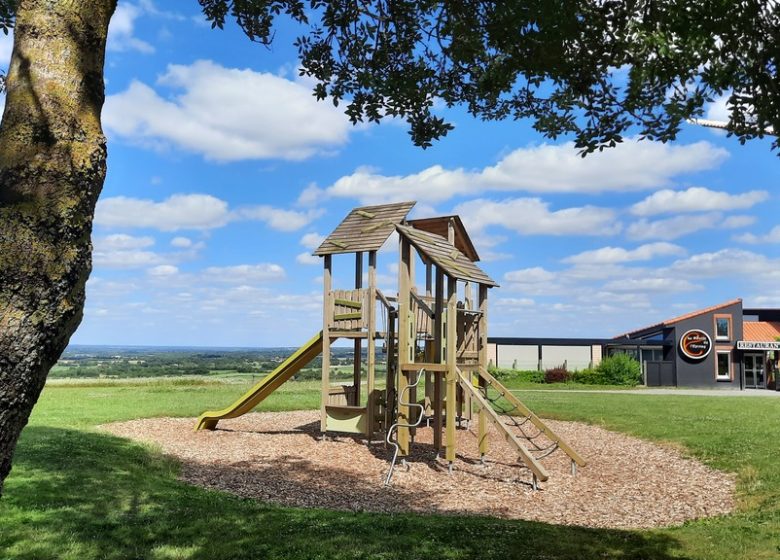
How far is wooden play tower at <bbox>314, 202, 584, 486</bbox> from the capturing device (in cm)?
1226

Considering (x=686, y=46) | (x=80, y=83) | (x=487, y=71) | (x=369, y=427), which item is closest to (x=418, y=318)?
(x=369, y=427)

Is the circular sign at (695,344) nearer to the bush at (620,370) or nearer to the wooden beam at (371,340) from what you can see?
the bush at (620,370)

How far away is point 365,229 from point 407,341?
329 centimetres

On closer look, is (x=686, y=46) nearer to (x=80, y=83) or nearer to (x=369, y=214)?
(x=80, y=83)

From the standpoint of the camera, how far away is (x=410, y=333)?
13.0 metres

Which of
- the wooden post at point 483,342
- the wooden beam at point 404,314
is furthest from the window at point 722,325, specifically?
the wooden beam at point 404,314

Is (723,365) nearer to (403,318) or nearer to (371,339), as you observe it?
(371,339)

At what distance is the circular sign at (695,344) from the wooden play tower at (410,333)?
30.7m

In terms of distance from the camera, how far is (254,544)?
660 cm

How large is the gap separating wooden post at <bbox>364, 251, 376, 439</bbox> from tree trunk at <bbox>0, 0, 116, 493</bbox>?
A: 11.0 meters

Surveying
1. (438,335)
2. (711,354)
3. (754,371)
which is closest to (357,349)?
(438,335)

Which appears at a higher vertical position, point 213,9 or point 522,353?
point 213,9

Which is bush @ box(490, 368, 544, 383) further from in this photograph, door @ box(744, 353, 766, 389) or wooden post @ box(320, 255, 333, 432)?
wooden post @ box(320, 255, 333, 432)

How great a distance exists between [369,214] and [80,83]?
40.6ft
